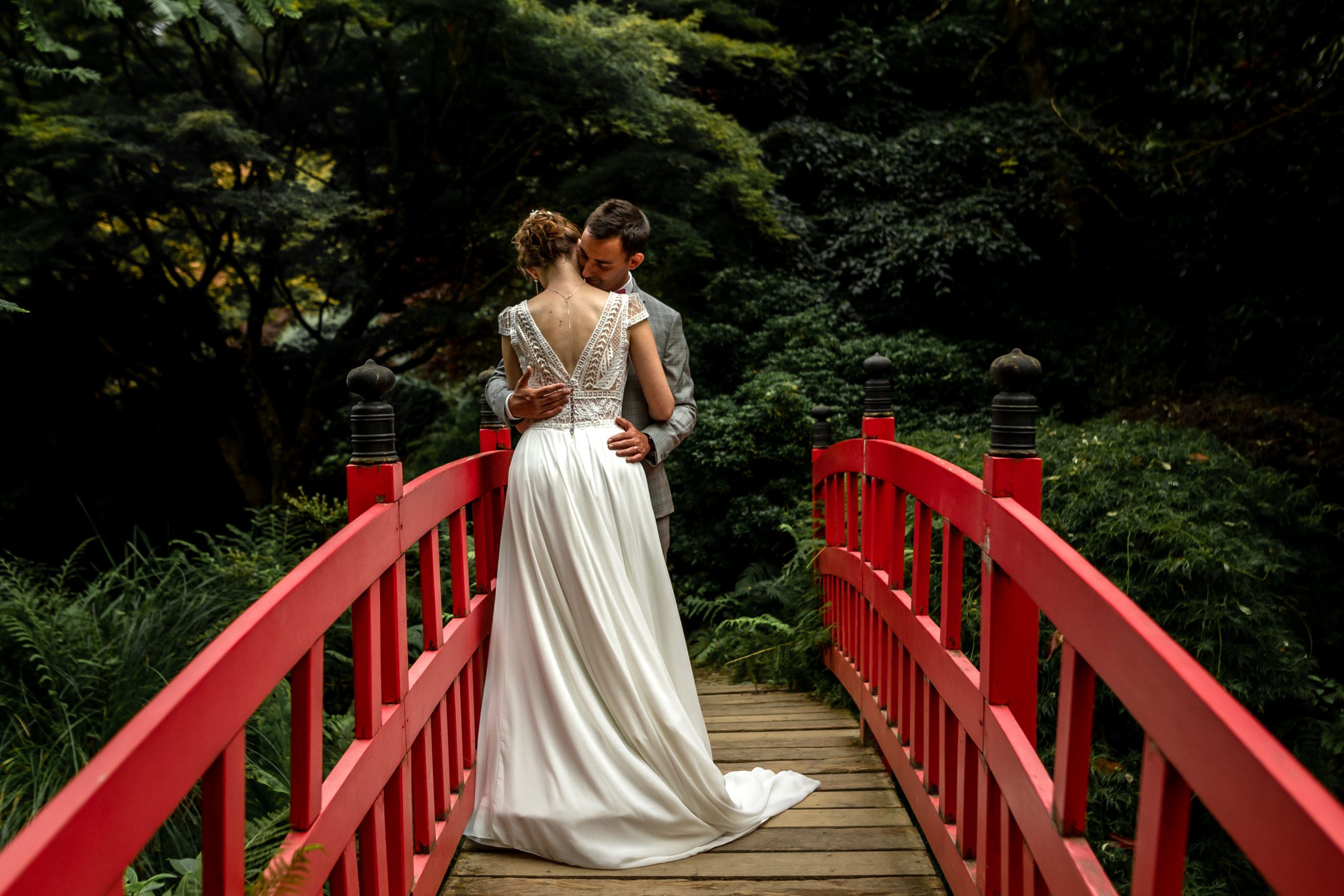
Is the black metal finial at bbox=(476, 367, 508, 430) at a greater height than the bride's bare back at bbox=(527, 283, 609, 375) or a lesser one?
lesser

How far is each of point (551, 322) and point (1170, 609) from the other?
2701 millimetres

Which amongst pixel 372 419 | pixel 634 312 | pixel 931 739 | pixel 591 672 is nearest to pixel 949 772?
pixel 931 739

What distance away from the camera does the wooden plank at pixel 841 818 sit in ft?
8.55

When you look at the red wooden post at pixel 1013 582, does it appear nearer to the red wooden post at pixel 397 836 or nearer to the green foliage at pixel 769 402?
the red wooden post at pixel 397 836

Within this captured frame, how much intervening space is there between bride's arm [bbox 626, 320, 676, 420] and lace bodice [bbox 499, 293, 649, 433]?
0.11 ft

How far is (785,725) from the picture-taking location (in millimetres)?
3590

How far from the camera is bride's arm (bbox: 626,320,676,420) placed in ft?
8.98

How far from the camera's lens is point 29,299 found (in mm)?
8594

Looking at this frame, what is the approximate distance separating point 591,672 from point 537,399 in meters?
0.80

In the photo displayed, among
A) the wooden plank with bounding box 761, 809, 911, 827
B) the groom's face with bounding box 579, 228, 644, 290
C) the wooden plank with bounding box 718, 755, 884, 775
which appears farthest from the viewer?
the wooden plank with bounding box 718, 755, 884, 775

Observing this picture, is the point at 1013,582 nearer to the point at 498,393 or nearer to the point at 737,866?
the point at 737,866

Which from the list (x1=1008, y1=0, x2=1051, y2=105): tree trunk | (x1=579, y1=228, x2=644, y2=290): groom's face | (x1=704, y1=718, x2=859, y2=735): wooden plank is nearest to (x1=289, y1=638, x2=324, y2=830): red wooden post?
(x1=579, y1=228, x2=644, y2=290): groom's face

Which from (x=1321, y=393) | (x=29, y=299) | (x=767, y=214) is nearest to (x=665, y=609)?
(x=767, y=214)

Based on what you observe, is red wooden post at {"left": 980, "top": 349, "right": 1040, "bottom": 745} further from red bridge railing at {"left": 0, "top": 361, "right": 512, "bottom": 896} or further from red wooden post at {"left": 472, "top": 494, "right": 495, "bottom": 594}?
red wooden post at {"left": 472, "top": 494, "right": 495, "bottom": 594}
